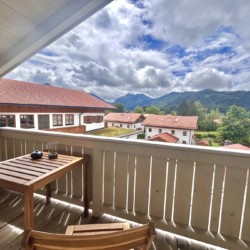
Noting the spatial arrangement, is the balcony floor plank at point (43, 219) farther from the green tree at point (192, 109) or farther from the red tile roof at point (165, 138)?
the green tree at point (192, 109)

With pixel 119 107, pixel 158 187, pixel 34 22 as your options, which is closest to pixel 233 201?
pixel 158 187

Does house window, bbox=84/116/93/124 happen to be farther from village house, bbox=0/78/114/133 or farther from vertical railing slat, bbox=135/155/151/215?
vertical railing slat, bbox=135/155/151/215

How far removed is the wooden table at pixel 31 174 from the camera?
52.1 inches

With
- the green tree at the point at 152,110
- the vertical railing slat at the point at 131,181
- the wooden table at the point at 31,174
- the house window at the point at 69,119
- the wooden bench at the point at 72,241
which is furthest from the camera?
the house window at the point at 69,119

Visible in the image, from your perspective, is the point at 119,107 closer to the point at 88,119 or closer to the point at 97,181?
the point at 97,181

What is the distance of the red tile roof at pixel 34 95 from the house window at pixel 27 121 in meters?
0.40

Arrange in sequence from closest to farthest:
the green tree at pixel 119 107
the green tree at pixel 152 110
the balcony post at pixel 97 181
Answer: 1. the balcony post at pixel 97 181
2. the green tree at pixel 152 110
3. the green tree at pixel 119 107

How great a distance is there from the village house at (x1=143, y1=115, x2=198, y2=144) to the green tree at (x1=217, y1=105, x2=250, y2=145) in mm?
288

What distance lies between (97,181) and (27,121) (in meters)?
2.45

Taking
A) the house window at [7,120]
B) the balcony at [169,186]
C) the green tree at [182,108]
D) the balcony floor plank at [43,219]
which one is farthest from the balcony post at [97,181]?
the house window at [7,120]

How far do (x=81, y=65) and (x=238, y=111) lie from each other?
317cm

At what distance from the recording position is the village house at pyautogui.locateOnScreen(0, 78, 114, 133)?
357cm

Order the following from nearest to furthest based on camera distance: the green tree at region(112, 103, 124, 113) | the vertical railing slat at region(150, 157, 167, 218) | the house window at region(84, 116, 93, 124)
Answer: the vertical railing slat at region(150, 157, 167, 218), the green tree at region(112, 103, 124, 113), the house window at region(84, 116, 93, 124)

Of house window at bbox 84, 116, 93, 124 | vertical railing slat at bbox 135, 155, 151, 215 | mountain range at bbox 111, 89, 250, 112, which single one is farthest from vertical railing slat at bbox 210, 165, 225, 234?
house window at bbox 84, 116, 93, 124
